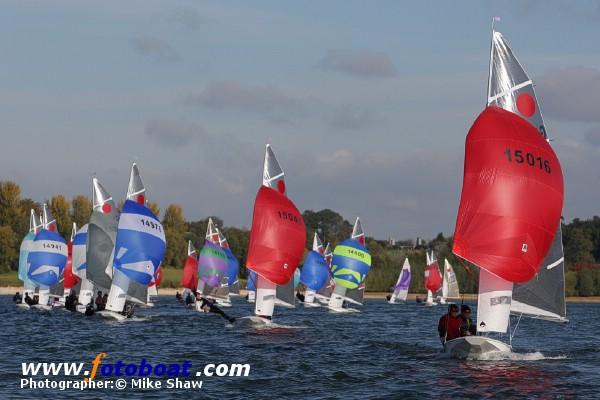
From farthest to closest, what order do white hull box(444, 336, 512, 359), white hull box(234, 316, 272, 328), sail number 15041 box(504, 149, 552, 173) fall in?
white hull box(234, 316, 272, 328), white hull box(444, 336, 512, 359), sail number 15041 box(504, 149, 552, 173)

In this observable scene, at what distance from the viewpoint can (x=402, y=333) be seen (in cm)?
5812

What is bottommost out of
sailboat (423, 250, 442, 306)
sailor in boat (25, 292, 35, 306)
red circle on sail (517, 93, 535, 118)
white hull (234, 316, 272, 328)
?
sailor in boat (25, 292, 35, 306)

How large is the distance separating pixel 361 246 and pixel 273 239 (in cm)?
3985

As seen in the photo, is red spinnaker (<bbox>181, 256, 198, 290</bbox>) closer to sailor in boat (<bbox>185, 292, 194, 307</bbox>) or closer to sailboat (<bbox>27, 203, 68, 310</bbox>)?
sailor in boat (<bbox>185, 292, 194, 307</bbox>)

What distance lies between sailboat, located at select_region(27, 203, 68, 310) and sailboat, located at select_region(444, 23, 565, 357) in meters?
49.5

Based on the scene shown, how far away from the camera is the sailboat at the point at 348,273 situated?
90312 mm

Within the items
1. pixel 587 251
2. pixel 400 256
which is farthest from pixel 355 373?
pixel 587 251

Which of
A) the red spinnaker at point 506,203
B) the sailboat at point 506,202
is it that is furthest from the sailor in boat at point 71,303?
the red spinnaker at point 506,203

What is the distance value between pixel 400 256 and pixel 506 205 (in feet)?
406

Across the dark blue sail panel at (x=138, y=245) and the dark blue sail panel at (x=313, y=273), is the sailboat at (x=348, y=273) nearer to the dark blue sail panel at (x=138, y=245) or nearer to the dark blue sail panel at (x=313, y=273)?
the dark blue sail panel at (x=313, y=273)

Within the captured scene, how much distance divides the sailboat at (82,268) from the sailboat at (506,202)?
4350 centimetres

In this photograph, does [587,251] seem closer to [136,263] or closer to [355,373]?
[136,263]

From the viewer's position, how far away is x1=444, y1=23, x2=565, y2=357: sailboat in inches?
1394

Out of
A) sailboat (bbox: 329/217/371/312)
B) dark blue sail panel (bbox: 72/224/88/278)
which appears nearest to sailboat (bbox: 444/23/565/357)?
dark blue sail panel (bbox: 72/224/88/278)
